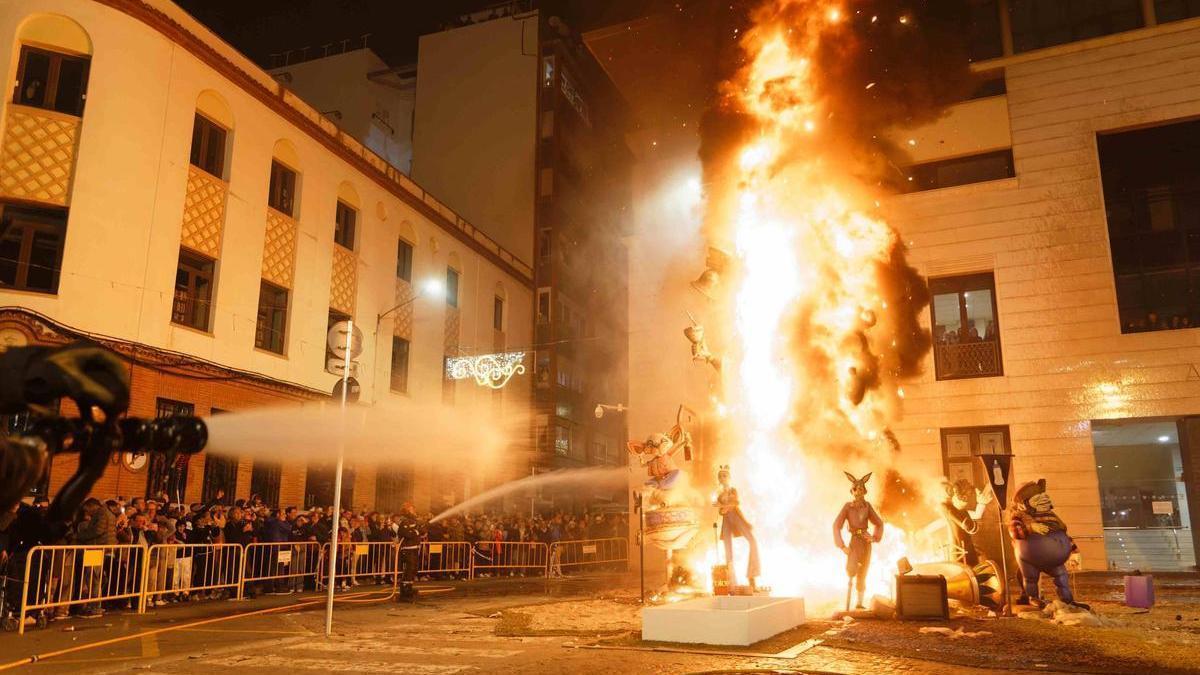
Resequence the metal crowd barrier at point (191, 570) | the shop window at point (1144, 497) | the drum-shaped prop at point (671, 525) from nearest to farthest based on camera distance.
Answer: the metal crowd barrier at point (191, 570), the drum-shaped prop at point (671, 525), the shop window at point (1144, 497)

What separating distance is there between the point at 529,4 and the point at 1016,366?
33313 mm

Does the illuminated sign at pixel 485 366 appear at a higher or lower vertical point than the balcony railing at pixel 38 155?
lower

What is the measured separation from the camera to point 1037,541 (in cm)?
1262

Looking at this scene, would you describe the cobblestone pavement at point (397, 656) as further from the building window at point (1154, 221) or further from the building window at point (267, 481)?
the building window at point (1154, 221)

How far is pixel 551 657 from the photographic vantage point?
345 inches

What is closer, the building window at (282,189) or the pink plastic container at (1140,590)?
the pink plastic container at (1140,590)

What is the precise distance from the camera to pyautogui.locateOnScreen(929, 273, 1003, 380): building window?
2170cm

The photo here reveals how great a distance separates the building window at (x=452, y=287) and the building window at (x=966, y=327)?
1912cm

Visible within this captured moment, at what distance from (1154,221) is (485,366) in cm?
2192

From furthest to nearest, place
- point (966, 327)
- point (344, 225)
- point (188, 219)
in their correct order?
point (344, 225), point (966, 327), point (188, 219)

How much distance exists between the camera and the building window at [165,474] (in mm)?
19055

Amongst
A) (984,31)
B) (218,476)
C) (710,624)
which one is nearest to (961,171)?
(984,31)

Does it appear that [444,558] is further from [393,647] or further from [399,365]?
[393,647]

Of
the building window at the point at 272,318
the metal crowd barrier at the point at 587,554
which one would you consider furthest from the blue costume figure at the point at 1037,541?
the building window at the point at 272,318
